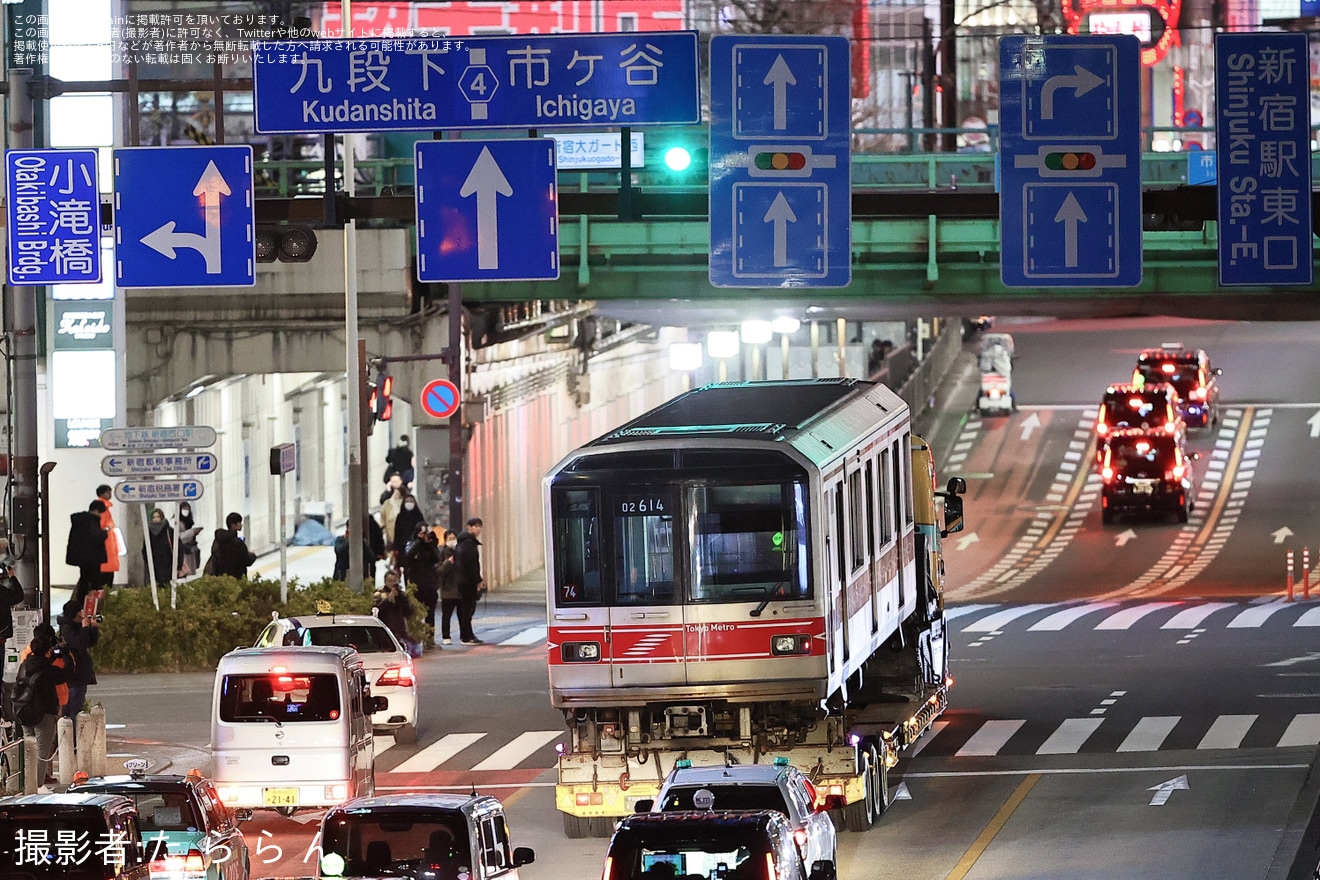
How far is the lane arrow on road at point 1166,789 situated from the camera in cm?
2161

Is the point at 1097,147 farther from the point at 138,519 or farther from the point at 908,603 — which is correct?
the point at 138,519

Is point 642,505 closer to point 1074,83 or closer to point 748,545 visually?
point 748,545

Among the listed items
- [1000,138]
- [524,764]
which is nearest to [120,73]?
[524,764]

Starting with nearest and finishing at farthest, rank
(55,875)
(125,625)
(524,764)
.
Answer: (55,875) → (524,764) → (125,625)

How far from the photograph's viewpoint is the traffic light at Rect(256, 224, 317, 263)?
21875 millimetres

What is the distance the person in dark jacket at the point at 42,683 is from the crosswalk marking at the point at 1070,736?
10097 millimetres

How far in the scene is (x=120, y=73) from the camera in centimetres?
3531

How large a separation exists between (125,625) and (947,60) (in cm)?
4684

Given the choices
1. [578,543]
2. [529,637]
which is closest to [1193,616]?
[529,637]

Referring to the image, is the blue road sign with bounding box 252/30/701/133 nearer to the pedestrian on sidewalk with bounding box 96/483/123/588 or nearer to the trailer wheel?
the trailer wheel

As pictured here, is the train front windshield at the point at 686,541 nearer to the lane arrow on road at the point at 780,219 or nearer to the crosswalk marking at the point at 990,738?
the lane arrow on road at the point at 780,219

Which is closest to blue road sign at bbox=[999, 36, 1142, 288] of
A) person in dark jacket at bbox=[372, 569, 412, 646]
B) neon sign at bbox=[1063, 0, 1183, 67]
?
person in dark jacket at bbox=[372, 569, 412, 646]

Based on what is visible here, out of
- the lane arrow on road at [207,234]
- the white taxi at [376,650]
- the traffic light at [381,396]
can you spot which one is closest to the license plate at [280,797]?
the white taxi at [376,650]

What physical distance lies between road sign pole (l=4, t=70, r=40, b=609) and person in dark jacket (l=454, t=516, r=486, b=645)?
10773 mm
